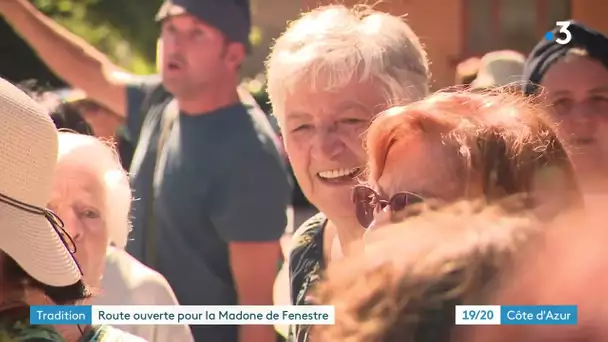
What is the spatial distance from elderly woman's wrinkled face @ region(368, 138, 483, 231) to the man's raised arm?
2.63 feet

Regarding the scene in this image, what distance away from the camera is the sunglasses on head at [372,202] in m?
1.61

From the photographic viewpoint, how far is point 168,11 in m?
2.06

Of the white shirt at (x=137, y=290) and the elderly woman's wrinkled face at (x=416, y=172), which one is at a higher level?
the elderly woman's wrinkled face at (x=416, y=172)

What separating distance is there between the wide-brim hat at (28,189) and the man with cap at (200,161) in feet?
1.54

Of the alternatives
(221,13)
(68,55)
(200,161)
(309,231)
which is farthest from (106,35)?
(309,231)

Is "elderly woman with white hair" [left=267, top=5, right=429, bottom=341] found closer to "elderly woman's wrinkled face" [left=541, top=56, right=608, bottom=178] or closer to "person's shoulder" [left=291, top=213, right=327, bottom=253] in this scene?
"person's shoulder" [left=291, top=213, right=327, bottom=253]

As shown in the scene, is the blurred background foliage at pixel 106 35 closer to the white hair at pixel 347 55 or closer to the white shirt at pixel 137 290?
the white hair at pixel 347 55

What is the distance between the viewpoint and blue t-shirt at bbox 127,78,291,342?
2027 millimetres

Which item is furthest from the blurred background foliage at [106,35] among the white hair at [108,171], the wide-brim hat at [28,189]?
the wide-brim hat at [28,189]

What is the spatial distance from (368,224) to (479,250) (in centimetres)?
123

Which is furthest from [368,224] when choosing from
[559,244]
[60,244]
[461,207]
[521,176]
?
[559,244]

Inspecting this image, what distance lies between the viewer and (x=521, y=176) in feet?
4.55

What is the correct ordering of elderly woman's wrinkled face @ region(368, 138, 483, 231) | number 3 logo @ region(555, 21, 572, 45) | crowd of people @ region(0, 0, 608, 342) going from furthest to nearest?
number 3 logo @ region(555, 21, 572, 45)
crowd of people @ region(0, 0, 608, 342)
elderly woman's wrinkled face @ region(368, 138, 483, 231)

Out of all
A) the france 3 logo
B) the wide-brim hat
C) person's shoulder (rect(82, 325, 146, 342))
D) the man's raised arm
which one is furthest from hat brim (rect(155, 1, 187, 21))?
the france 3 logo
